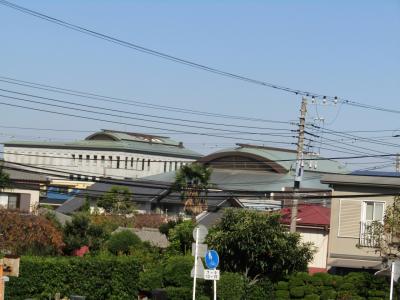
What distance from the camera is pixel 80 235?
149 feet

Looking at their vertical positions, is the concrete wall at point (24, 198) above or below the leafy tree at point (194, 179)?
below

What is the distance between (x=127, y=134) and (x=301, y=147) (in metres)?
101

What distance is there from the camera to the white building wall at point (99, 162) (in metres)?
135

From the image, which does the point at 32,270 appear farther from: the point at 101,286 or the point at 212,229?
the point at 212,229

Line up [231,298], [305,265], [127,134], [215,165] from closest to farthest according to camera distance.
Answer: [231,298], [305,265], [215,165], [127,134]

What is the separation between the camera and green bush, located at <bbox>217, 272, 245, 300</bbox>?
31922mm

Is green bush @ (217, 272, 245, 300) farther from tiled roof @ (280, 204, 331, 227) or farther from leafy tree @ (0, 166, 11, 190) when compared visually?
leafy tree @ (0, 166, 11, 190)

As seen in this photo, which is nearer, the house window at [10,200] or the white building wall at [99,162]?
the house window at [10,200]

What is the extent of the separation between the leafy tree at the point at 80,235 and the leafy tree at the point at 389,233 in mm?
15767

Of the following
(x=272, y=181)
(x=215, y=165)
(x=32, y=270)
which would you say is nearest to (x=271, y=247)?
(x=32, y=270)

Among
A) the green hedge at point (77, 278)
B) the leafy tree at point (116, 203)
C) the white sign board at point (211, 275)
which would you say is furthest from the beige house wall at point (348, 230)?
the leafy tree at point (116, 203)

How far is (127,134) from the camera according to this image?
14475cm

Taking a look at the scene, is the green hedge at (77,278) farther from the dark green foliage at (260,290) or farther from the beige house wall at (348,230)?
the beige house wall at (348,230)

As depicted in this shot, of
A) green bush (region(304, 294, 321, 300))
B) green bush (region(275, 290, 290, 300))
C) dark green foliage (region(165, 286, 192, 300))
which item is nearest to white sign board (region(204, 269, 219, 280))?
dark green foliage (region(165, 286, 192, 300))
